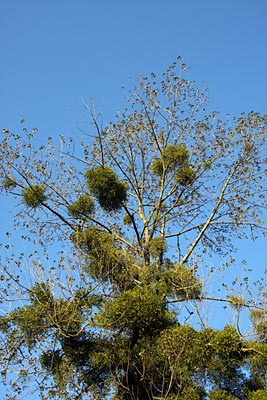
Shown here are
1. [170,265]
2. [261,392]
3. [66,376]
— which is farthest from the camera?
[170,265]

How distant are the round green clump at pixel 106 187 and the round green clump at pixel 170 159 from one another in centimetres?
92

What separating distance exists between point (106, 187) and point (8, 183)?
5.60 feet

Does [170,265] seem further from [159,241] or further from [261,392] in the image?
[261,392]

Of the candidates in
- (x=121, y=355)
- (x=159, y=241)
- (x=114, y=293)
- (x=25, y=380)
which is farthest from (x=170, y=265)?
(x=25, y=380)

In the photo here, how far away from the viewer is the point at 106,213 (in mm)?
11508

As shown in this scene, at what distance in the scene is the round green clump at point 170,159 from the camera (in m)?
11.8

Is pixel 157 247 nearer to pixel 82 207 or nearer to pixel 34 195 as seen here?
pixel 82 207

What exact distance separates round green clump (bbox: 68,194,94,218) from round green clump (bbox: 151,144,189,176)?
55.0 inches

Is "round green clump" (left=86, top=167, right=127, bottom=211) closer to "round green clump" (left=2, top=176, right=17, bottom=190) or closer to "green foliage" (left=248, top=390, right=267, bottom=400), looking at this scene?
"round green clump" (left=2, top=176, right=17, bottom=190)

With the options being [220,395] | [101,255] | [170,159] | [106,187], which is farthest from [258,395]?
[170,159]

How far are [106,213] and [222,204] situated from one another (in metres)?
2.12

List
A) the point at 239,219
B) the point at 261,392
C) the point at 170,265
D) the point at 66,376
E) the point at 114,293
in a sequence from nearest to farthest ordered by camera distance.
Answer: the point at 261,392
the point at 66,376
the point at 114,293
the point at 170,265
the point at 239,219

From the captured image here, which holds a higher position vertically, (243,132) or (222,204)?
(243,132)

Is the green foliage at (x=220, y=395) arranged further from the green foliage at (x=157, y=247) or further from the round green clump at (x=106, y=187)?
the round green clump at (x=106, y=187)
